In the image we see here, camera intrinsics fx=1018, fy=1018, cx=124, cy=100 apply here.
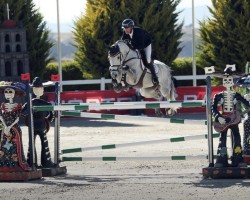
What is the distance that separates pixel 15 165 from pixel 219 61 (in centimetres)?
2132

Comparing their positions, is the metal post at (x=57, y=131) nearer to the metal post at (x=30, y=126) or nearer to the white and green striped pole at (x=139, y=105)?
the metal post at (x=30, y=126)

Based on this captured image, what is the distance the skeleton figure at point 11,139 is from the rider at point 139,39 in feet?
9.91

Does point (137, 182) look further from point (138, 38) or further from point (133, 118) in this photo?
point (138, 38)

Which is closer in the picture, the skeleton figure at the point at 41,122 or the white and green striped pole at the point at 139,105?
the white and green striped pole at the point at 139,105

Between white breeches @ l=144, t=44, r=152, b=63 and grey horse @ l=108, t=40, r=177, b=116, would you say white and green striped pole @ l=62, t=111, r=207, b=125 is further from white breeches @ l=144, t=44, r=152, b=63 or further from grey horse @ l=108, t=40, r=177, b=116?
white breeches @ l=144, t=44, r=152, b=63

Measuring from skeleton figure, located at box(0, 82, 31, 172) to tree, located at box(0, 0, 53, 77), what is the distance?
1987cm

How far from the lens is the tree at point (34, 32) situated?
35.0m

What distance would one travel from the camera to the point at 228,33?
3544cm

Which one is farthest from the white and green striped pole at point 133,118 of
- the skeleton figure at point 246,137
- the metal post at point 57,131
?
the skeleton figure at point 246,137

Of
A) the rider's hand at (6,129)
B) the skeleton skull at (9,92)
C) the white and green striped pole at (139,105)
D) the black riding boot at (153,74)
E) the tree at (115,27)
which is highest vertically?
the tree at (115,27)

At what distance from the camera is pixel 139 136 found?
23.8m

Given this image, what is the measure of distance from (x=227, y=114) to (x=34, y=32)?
21.8 m

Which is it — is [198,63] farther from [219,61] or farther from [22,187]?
[22,187]

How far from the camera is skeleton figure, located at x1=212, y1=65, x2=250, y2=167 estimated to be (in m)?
14.7
